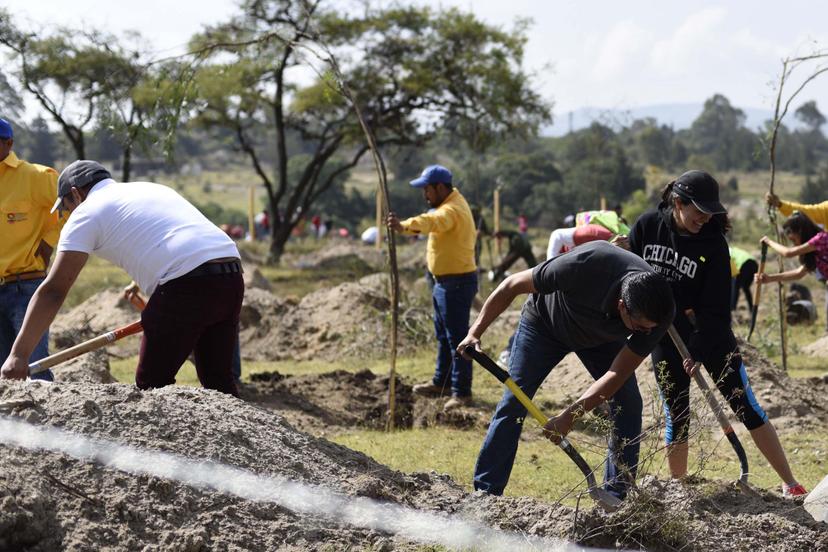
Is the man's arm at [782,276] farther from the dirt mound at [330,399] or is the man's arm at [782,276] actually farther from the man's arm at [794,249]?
the dirt mound at [330,399]

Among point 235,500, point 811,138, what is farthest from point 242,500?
point 811,138

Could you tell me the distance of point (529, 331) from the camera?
16.4 ft

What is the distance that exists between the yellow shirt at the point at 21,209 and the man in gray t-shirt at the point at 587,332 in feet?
9.04

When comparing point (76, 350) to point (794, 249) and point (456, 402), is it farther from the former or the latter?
point (794, 249)

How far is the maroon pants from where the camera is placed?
476cm

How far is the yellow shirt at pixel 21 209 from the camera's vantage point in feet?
19.7

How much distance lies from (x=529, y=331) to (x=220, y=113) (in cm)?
1961

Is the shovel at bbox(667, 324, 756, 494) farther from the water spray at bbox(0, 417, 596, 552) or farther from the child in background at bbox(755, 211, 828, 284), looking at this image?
the child in background at bbox(755, 211, 828, 284)

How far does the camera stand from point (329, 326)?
12.3 metres

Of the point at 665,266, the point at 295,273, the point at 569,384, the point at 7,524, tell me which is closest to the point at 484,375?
the point at 569,384

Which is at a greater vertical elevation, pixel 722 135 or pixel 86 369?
pixel 722 135

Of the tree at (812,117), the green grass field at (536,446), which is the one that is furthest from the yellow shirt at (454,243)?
the tree at (812,117)

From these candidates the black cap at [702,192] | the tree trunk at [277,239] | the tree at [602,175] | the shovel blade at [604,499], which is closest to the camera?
the shovel blade at [604,499]

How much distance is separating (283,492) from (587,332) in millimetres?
1530
